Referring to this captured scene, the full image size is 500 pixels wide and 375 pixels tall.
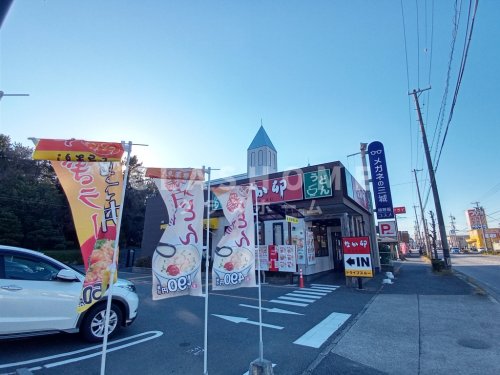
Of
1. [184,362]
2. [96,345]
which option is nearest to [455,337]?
[184,362]

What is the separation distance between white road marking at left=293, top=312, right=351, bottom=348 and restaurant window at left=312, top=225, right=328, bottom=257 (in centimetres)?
866

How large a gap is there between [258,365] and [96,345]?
3.31 metres

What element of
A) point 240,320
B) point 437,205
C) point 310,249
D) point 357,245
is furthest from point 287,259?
point 437,205

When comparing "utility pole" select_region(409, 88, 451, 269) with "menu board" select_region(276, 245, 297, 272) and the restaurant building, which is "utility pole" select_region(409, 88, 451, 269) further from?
"menu board" select_region(276, 245, 297, 272)

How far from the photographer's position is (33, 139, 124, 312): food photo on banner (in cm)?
296

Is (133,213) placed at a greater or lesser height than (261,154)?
lesser

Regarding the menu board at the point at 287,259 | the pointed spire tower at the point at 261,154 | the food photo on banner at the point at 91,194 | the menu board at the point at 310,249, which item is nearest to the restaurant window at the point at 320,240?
the menu board at the point at 310,249

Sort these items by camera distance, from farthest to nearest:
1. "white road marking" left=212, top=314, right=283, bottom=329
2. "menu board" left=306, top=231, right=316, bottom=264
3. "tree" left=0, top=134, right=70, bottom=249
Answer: "tree" left=0, top=134, right=70, bottom=249 → "menu board" left=306, top=231, right=316, bottom=264 → "white road marking" left=212, top=314, right=283, bottom=329

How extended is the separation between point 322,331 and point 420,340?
5.93 feet

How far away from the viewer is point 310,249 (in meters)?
14.1

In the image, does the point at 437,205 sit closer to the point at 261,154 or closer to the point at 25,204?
the point at 261,154

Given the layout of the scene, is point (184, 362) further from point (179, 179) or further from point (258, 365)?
point (179, 179)

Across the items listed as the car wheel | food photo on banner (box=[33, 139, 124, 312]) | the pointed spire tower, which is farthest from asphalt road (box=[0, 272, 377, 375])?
the pointed spire tower

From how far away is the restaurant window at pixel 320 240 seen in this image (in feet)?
50.8
